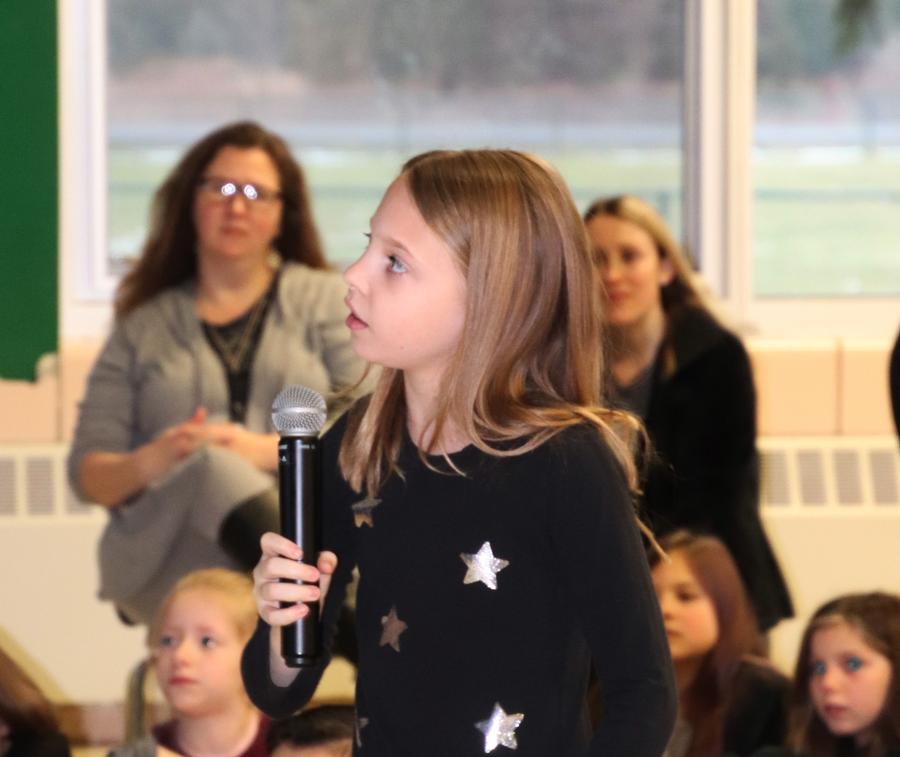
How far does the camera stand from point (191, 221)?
11.1ft

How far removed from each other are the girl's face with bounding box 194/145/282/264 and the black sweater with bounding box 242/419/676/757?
185 cm

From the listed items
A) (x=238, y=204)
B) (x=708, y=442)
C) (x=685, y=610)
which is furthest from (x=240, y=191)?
(x=685, y=610)

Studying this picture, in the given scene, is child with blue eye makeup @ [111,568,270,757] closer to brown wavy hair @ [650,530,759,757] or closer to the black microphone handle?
brown wavy hair @ [650,530,759,757]

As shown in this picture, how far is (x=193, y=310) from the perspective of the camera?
10.9 ft

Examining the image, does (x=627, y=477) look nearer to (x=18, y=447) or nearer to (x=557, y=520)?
(x=557, y=520)

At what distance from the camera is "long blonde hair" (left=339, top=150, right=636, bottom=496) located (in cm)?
154

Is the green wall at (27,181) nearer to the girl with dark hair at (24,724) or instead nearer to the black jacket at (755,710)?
the girl with dark hair at (24,724)

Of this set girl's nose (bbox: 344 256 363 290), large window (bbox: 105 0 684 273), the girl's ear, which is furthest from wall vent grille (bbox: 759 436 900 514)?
girl's nose (bbox: 344 256 363 290)

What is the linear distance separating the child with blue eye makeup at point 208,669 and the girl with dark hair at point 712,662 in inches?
33.6

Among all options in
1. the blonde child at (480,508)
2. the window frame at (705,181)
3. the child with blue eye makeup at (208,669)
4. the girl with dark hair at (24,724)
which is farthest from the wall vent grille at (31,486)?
the blonde child at (480,508)

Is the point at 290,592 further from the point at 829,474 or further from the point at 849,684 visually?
the point at 829,474

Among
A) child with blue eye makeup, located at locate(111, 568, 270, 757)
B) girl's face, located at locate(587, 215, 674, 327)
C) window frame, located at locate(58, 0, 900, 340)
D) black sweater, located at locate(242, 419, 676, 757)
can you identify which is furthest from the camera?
window frame, located at locate(58, 0, 900, 340)

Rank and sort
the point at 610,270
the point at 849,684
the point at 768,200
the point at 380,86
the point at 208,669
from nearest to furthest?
the point at 208,669 → the point at 849,684 → the point at 610,270 → the point at 380,86 → the point at 768,200

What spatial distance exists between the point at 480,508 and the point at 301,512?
6.9 inches
